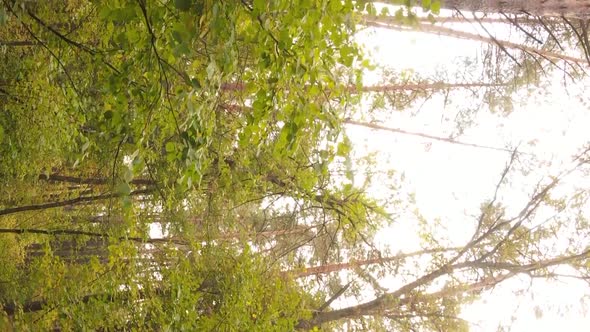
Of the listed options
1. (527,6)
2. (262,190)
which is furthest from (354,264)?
(527,6)

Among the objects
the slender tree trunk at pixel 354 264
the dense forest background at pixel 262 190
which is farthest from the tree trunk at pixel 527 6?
the slender tree trunk at pixel 354 264

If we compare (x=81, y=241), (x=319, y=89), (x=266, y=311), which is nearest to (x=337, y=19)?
(x=319, y=89)

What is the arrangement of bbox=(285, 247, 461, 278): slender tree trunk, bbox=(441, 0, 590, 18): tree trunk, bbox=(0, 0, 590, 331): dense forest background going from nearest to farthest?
bbox=(441, 0, 590, 18): tree trunk < bbox=(0, 0, 590, 331): dense forest background < bbox=(285, 247, 461, 278): slender tree trunk

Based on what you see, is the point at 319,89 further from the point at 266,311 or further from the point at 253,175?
the point at 266,311

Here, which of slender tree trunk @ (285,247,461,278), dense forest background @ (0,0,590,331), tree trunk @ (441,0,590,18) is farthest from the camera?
slender tree trunk @ (285,247,461,278)

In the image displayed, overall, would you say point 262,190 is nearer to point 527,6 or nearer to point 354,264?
point 354,264

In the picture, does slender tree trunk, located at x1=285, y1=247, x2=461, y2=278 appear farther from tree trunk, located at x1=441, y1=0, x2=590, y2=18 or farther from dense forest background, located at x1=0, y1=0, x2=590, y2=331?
tree trunk, located at x1=441, y1=0, x2=590, y2=18

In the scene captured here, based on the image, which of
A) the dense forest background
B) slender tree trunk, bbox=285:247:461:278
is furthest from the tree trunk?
slender tree trunk, bbox=285:247:461:278

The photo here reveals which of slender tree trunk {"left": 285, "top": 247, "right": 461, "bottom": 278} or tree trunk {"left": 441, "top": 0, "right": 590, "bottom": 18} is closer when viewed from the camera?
tree trunk {"left": 441, "top": 0, "right": 590, "bottom": 18}

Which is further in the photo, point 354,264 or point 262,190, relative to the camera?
point 354,264

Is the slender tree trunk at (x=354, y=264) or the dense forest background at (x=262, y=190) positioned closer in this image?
the dense forest background at (x=262, y=190)

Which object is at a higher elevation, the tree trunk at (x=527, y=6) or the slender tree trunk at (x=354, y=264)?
the tree trunk at (x=527, y=6)

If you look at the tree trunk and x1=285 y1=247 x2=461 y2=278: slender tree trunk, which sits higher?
the tree trunk

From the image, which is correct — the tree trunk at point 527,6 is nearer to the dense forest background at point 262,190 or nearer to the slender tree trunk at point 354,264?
the dense forest background at point 262,190
